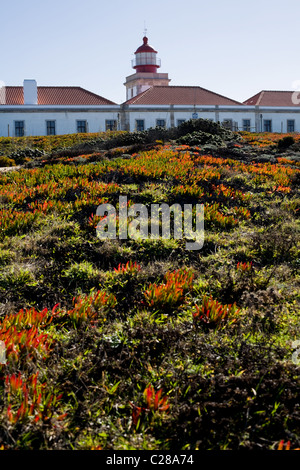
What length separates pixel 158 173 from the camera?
9.39 metres

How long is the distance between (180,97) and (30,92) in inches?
616

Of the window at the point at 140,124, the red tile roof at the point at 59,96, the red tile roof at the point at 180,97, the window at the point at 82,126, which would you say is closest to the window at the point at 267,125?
the red tile roof at the point at 180,97

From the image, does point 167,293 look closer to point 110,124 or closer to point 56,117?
point 110,124

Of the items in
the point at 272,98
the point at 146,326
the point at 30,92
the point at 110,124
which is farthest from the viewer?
the point at 272,98

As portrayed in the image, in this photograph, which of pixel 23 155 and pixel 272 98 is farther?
pixel 272 98

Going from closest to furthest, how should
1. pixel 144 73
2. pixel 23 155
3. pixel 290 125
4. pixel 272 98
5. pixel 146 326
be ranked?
pixel 146 326, pixel 23 155, pixel 290 125, pixel 272 98, pixel 144 73

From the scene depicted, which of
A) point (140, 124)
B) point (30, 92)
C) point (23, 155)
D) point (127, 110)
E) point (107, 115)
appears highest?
point (30, 92)

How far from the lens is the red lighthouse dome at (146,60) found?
60.9m

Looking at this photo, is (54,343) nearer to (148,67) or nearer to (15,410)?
(15,410)

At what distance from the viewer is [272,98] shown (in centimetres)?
4878

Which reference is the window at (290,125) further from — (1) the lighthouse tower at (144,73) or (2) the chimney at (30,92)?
(2) the chimney at (30,92)

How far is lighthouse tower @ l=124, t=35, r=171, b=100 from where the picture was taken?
2285 inches

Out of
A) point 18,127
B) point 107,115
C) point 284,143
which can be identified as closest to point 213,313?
point 284,143
